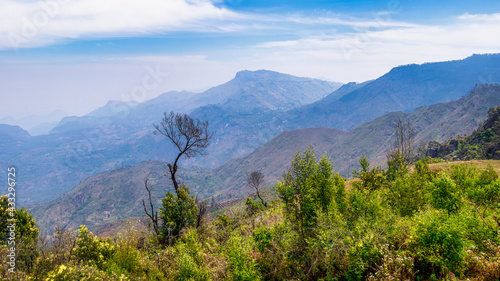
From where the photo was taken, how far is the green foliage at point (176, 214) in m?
24.5

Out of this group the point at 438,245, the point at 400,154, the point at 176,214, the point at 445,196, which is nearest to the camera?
the point at 438,245

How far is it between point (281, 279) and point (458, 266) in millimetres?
7547

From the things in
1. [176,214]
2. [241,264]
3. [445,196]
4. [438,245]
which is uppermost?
[438,245]

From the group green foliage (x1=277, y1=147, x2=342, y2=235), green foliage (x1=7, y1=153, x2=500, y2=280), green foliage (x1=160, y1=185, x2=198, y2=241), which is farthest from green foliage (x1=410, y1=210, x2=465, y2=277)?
green foliage (x1=160, y1=185, x2=198, y2=241)

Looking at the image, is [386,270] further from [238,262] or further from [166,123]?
[166,123]

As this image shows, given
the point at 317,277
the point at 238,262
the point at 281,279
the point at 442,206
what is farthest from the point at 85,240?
the point at 442,206

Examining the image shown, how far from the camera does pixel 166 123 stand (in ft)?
105

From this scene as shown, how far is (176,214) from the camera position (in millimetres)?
24547

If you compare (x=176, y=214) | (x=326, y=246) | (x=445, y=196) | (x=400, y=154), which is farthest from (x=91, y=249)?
(x=400, y=154)

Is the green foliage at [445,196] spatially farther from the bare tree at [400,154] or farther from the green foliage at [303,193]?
the bare tree at [400,154]

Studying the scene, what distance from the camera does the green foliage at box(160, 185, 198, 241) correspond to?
24547 millimetres

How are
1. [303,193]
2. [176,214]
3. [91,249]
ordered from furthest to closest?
[176,214] → [91,249] → [303,193]

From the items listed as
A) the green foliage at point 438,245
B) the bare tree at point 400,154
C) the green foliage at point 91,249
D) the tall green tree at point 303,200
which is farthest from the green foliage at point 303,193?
the bare tree at point 400,154

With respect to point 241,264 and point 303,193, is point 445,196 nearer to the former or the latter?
point 303,193
